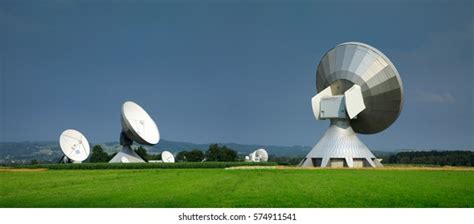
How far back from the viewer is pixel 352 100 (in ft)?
140

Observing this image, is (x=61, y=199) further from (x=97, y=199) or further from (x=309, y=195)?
(x=309, y=195)

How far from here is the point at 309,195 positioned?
19359 mm

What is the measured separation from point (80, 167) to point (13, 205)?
37.2m

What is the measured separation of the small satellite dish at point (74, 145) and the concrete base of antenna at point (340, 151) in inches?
1140

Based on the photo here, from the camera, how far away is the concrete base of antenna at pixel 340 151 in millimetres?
44031

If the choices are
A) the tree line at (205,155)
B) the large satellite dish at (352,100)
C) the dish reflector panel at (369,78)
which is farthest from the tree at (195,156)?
the dish reflector panel at (369,78)

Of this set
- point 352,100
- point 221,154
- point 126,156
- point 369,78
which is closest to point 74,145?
point 126,156

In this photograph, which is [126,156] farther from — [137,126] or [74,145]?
[137,126]

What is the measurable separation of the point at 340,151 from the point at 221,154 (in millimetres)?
45912

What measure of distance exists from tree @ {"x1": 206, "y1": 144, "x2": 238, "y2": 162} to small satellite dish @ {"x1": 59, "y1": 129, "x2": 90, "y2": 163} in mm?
30146

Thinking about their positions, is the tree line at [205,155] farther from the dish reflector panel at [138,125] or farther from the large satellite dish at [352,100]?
the large satellite dish at [352,100]

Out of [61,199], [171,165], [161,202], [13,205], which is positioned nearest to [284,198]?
[161,202]

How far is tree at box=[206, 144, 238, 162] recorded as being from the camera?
87.2 m

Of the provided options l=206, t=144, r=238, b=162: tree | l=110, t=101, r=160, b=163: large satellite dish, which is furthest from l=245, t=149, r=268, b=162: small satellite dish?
l=110, t=101, r=160, b=163: large satellite dish
